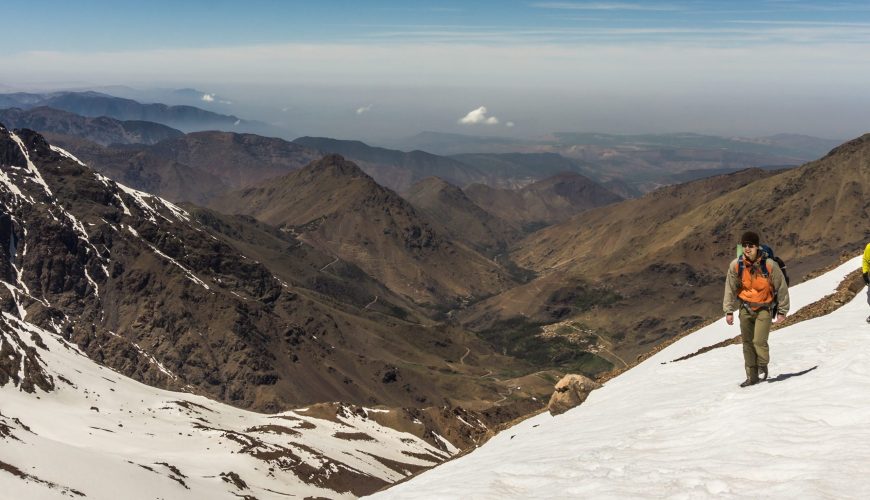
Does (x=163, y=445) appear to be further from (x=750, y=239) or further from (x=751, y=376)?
(x=750, y=239)

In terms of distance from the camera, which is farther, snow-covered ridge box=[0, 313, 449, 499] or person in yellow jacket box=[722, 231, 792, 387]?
snow-covered ridge box=[0, 313, 449, 499]

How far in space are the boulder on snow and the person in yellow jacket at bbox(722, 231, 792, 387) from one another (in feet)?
38.3

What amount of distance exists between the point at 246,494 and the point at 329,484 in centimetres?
2168

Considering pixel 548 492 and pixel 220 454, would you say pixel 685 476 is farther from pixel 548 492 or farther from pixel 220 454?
pixel 220 454

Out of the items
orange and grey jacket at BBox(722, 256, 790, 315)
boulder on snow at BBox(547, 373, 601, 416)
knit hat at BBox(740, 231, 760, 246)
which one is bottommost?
boulder on snow at BBox(547, 373, 601, 416)

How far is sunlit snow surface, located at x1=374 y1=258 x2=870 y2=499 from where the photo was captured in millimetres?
13945

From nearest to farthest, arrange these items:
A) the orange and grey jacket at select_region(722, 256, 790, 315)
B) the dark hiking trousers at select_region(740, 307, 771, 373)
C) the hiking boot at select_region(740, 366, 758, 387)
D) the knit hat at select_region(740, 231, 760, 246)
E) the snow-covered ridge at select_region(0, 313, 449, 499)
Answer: the knit hat at select_region(740, 231, 760, 246) < the orange and grey jacket at select_region(722, 256, 790, 315) < the dark hiking trousers at select_region(740, 307, 771, 373) < the hiking boot at select_region(740, 366, 758, 387) < the snow-covered ridge at select_region(0, 313, 449, 499)

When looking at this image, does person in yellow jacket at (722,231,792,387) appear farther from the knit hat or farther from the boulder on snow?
the boulder on snow

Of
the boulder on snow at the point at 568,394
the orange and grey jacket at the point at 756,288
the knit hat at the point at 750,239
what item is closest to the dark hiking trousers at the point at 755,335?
the orange and grey jacket at the point at 756,288

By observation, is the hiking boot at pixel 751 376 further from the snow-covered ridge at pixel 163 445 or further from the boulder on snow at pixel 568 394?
the snow-covered ridge at pixel 163 445

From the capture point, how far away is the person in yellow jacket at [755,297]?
818 inches

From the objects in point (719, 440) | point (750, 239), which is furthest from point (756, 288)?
point (719, 440)

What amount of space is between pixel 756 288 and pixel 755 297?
0.29 metres

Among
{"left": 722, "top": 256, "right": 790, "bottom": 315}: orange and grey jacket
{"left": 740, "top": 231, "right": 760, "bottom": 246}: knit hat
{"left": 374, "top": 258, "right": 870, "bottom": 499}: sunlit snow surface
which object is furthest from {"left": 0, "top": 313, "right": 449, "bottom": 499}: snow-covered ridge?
{"left": 740, "top": 231, "right": 760, "bottom": 246}: knit hat
